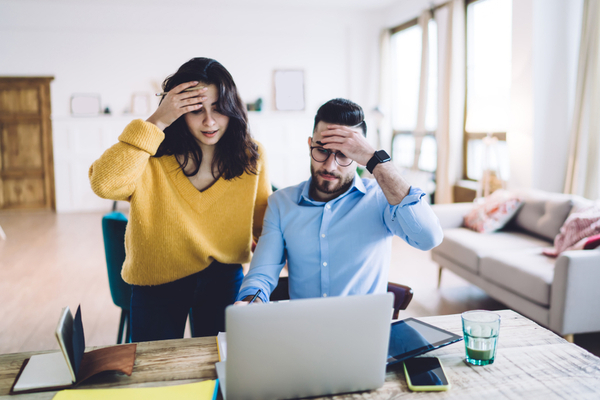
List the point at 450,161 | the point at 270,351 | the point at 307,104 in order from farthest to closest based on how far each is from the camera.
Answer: the point at 307,104 < the point at 450,161 < the point at 270,351

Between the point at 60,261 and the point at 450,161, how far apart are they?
4640mm

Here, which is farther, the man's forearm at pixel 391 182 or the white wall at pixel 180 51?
the white wall at pixel 180 51

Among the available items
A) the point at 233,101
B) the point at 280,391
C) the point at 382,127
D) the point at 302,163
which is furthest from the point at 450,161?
the point at 280,391

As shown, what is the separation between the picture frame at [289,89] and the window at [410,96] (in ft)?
5.26

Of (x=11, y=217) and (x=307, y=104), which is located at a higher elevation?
(x=307, y=104)

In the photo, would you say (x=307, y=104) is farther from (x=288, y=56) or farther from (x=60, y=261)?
(x=60, y=261)

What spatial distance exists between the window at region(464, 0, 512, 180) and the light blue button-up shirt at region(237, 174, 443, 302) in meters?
3.15

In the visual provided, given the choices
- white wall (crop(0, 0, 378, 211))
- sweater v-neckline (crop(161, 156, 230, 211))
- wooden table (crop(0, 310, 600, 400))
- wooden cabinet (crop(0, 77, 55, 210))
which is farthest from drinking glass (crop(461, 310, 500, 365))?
wooden cabinet (crop(0, 77, 55, 210))

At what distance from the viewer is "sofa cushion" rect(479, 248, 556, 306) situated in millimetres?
2574

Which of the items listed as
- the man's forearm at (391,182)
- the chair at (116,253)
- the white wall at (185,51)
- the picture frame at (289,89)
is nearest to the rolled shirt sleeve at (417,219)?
the man's forearm at (391,182)

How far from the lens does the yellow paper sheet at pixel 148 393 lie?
0.88 meters

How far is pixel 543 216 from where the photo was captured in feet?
11.3

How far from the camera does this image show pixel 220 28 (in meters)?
7.48

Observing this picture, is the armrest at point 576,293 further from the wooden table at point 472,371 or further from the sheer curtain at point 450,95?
the sheer curtain at point 450,95
